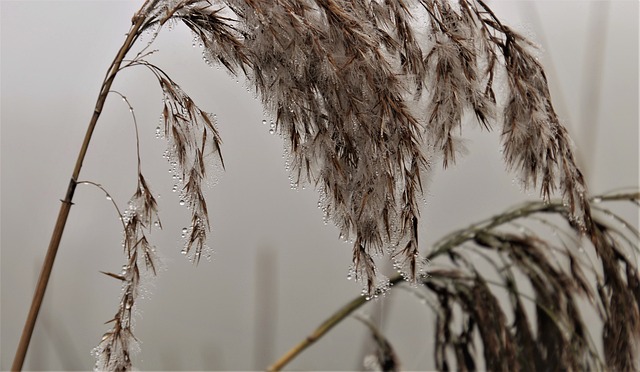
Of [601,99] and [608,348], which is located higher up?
[601,99]

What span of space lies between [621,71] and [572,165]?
107 cm

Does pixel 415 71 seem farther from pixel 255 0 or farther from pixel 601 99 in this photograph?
pixel 601 99

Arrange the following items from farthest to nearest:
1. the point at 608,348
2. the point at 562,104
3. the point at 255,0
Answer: the point at 562,104 < the point at 608,348 < the point at 255,0

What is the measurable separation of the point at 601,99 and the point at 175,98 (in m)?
1.17

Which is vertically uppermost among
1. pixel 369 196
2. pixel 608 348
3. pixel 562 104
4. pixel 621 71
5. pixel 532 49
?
pixel 621 71

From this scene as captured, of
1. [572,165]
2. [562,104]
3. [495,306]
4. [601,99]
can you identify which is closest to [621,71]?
[601,99]

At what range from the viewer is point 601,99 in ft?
4.53

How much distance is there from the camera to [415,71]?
0.46m

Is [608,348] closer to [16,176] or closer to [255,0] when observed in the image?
[255,0]

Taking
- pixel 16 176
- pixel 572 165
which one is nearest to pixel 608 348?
pixel 572 165

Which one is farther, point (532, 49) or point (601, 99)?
point (601, 99)

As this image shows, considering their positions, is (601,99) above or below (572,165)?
above

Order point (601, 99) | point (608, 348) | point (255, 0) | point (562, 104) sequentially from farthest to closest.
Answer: point (601, 99) < point (562, 104) < point (608, 348) < point (255, 0)

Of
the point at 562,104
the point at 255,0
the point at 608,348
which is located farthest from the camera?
the point at 562,104
